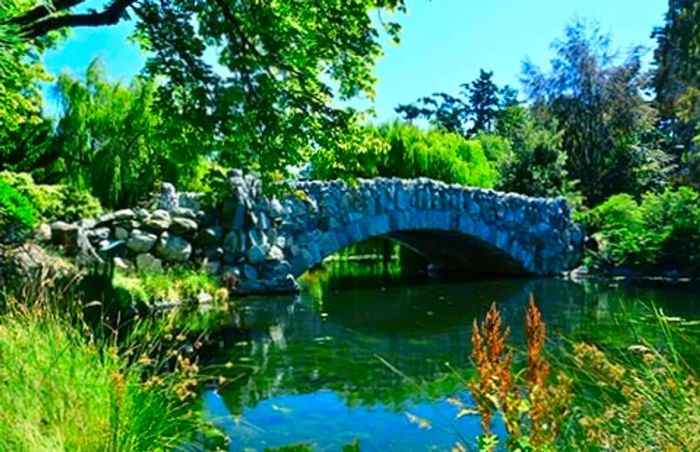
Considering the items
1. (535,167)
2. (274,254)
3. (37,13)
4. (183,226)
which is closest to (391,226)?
(274,254)

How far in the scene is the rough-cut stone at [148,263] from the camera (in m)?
10.4

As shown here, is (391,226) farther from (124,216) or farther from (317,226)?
(124,216)

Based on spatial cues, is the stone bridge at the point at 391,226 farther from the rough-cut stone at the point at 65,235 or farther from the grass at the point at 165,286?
the rough-cut stone at the point at 65,235

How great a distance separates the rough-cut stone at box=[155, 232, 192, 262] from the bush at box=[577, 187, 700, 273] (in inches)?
391

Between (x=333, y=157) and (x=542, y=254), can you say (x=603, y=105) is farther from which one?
(x=333, y=157)

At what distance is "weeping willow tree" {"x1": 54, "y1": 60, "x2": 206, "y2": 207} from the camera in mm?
14492

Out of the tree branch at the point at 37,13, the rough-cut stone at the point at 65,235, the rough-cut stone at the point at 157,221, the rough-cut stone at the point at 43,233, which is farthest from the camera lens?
the rough-cut stone at the point at 157,221

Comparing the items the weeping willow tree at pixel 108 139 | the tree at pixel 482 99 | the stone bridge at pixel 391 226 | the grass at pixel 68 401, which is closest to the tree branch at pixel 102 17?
the stone bridge at pixel 391 226

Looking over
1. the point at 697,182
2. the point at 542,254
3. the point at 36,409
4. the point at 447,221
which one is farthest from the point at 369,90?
the point at 697,182

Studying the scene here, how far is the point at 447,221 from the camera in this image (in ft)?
49.3

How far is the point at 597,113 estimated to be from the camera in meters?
25.0

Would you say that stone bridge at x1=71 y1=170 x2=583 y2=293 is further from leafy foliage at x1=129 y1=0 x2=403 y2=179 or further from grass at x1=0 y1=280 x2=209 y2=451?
grass at x1=0 y1=280 x2=209 y2=451

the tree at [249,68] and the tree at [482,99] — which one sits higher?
the tree at [482,99]

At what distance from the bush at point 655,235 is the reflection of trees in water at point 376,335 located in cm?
247
